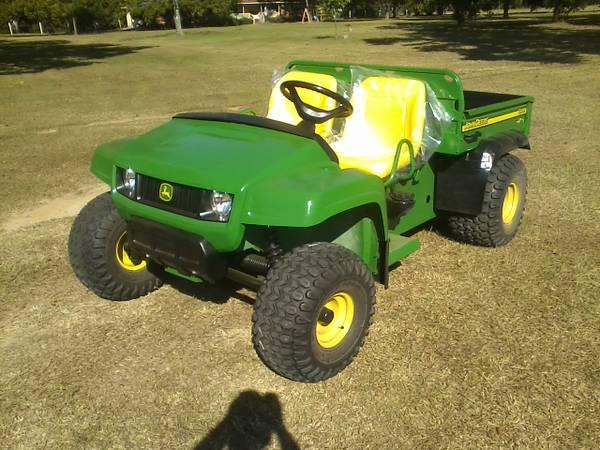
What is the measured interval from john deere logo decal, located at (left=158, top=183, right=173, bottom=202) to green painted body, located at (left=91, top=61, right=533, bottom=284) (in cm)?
5

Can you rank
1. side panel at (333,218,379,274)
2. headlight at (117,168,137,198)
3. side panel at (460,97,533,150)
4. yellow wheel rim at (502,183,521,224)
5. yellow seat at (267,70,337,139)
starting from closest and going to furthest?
headlight at (117,168,137,198), side panel at (333,218,379,274), side panel at (460,97,533,150), yellow seat at (267,70,337,139), yellow wheel rim at (502,183,521,224)

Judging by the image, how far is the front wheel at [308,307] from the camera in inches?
105

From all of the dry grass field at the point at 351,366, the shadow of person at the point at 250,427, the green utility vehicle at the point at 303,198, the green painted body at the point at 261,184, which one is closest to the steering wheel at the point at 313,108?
the green utility vehicle at the point at 303,198

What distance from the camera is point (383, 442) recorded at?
256 cm

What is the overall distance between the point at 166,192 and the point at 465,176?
218 cm

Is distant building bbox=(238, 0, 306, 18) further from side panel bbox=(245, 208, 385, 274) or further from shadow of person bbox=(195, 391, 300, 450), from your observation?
shadow of person bbox=(195, 391, 300, 450)

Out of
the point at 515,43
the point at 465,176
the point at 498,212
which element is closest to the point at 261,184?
the point at 465,176

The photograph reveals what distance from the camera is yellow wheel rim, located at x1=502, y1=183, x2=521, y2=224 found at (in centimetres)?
447

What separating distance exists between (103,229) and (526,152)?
5750 millimetres

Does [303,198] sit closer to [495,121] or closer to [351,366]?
[351,366]

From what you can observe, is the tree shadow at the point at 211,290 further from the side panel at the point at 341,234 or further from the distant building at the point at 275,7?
the distant building at the point at 275,7

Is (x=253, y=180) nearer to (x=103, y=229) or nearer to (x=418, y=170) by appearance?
(x=103, y=229)

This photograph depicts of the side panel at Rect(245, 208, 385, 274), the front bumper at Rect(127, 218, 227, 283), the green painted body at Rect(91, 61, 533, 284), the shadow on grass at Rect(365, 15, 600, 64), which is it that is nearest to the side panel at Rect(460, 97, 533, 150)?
the green painted body at Rect(91, 61, 533, 284)

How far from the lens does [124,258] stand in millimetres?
3576
